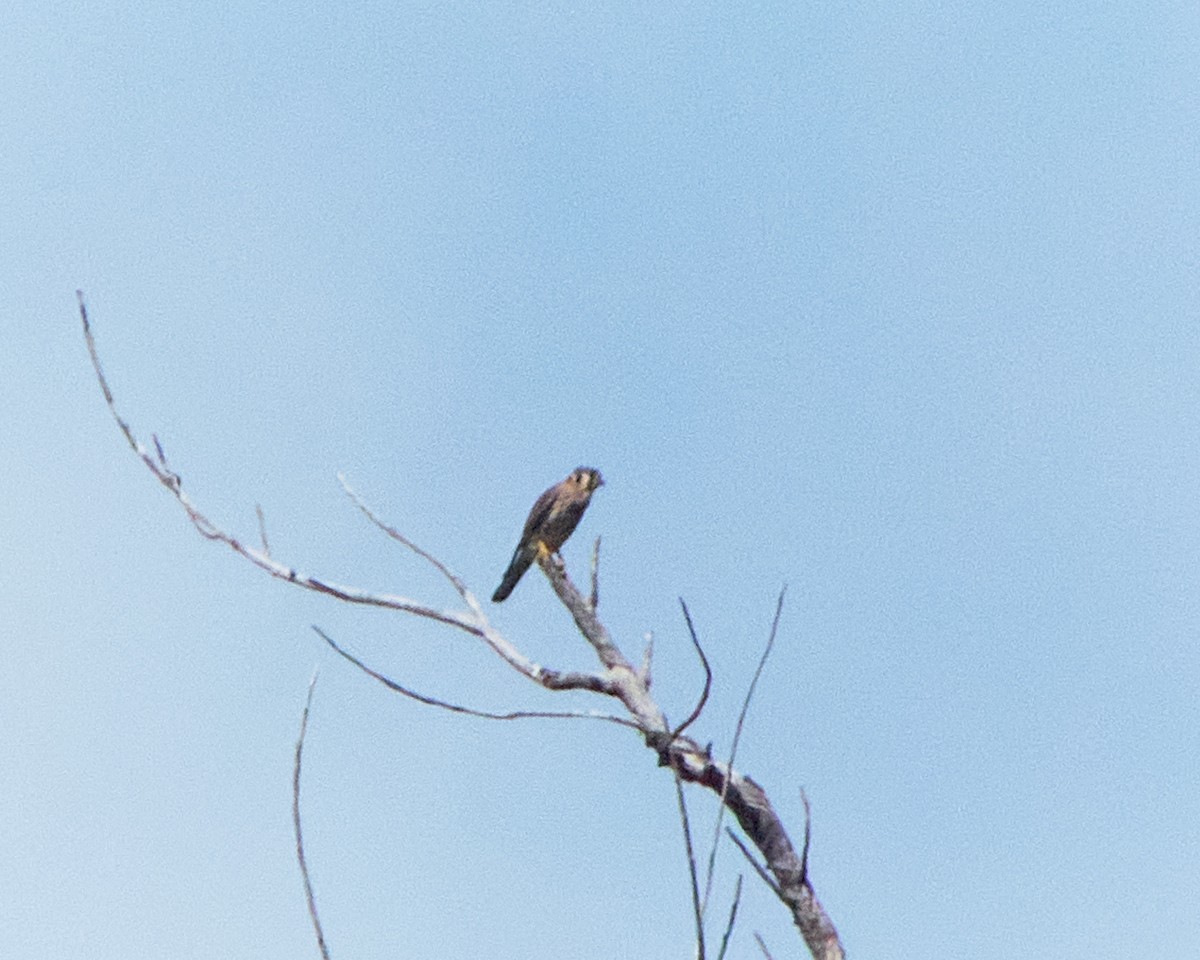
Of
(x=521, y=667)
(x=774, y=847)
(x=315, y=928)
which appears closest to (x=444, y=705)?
(x=521, y=667)

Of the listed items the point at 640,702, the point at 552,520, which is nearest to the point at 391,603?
the point at 640,702

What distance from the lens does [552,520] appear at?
935 centimetres

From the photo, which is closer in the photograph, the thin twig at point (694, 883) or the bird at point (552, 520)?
the thin twig at point (694, 883)

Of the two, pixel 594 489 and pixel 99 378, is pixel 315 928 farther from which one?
pixel 594 489

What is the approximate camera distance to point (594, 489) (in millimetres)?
9703

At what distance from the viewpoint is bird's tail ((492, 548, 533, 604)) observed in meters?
9.47

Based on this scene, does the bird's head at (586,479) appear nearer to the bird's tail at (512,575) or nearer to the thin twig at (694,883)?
the bird's tail at (512,575)

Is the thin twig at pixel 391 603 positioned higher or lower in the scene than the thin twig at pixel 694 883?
higher

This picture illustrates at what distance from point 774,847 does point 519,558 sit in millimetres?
6916

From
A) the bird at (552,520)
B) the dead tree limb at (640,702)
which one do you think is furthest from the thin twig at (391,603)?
the bird at (552,520)

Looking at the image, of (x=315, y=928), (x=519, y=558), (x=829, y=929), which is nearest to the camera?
(x=315, y=928)

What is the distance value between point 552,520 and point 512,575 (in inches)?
20.2

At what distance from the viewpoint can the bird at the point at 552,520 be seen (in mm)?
9312

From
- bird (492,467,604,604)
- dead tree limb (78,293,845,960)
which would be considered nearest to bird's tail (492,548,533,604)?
bird (492,467,604,604)
